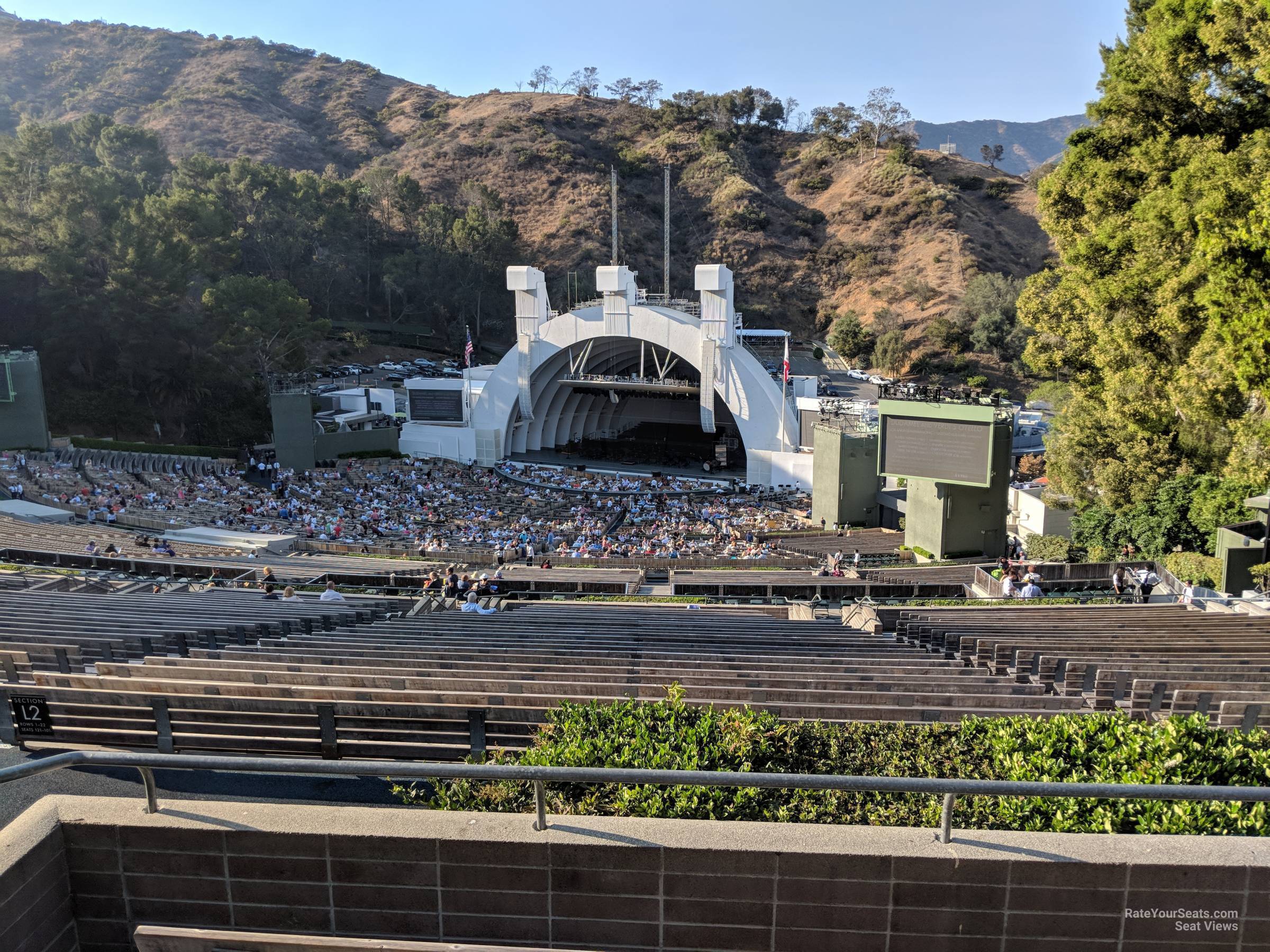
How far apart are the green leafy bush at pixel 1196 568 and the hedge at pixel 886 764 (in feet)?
56.0

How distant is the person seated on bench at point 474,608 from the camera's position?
1360 cm

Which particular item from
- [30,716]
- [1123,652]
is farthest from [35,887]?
[1123,652]

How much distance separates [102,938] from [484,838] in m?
1.72

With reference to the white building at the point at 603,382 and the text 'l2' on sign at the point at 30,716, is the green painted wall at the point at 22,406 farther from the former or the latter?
the text 'l2' on sign at the point at 30,716

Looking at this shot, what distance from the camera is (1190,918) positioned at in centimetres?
324

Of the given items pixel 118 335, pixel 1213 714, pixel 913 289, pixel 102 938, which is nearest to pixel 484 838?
pixel 102 938

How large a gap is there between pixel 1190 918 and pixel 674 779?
195cm

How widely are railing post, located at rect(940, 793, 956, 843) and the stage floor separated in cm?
3797

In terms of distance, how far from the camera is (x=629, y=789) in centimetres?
386

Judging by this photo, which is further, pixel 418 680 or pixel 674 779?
pixel 418 680

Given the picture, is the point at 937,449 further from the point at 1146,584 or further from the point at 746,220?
the point at 746,220

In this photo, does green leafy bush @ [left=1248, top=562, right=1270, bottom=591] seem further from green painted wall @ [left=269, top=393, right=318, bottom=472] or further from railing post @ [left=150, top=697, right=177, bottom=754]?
green painted wall @ [left=269, top=393, right=318, bottom=472]

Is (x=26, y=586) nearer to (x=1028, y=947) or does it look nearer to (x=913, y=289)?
(x=1028, y=947)

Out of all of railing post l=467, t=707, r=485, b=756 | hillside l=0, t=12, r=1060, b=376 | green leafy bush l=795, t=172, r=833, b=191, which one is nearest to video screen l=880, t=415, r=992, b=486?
railing post l=467, t=707, r=485, b=756
